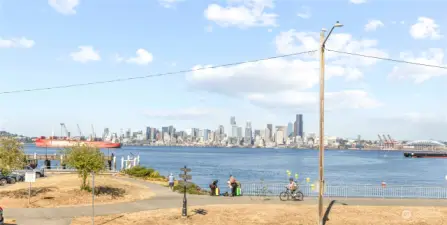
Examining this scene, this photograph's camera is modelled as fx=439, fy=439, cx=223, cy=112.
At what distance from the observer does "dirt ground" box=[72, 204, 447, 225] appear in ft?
78.4

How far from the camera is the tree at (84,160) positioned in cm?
3262

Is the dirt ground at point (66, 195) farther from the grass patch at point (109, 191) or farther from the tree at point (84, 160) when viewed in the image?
the tree at point (84, 160)

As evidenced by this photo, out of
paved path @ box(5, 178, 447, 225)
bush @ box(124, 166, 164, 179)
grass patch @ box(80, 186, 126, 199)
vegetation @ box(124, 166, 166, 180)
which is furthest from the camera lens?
bush @ box(124, 166, 164, 179)

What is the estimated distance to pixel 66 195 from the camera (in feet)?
103

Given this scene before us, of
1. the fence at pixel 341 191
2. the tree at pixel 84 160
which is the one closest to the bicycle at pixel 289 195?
the fence at pixel 341 191

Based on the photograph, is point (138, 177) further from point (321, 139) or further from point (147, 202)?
point (321, 139)

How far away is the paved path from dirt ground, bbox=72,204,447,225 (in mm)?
1545

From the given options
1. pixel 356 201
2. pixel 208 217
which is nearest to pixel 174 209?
pixel 208 217

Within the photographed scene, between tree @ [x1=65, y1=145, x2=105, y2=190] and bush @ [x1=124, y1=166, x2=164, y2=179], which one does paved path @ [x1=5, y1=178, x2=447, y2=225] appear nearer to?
tree @ [x1=65, y1=145, x2=105, y2=190]

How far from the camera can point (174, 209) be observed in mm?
27234

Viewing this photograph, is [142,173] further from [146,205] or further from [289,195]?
[289,195]

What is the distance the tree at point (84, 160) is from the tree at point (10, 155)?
3332mm

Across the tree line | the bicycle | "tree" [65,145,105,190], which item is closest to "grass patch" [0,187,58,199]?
the tree line

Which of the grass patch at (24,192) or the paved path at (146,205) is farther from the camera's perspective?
the grass patch at (24,192)
